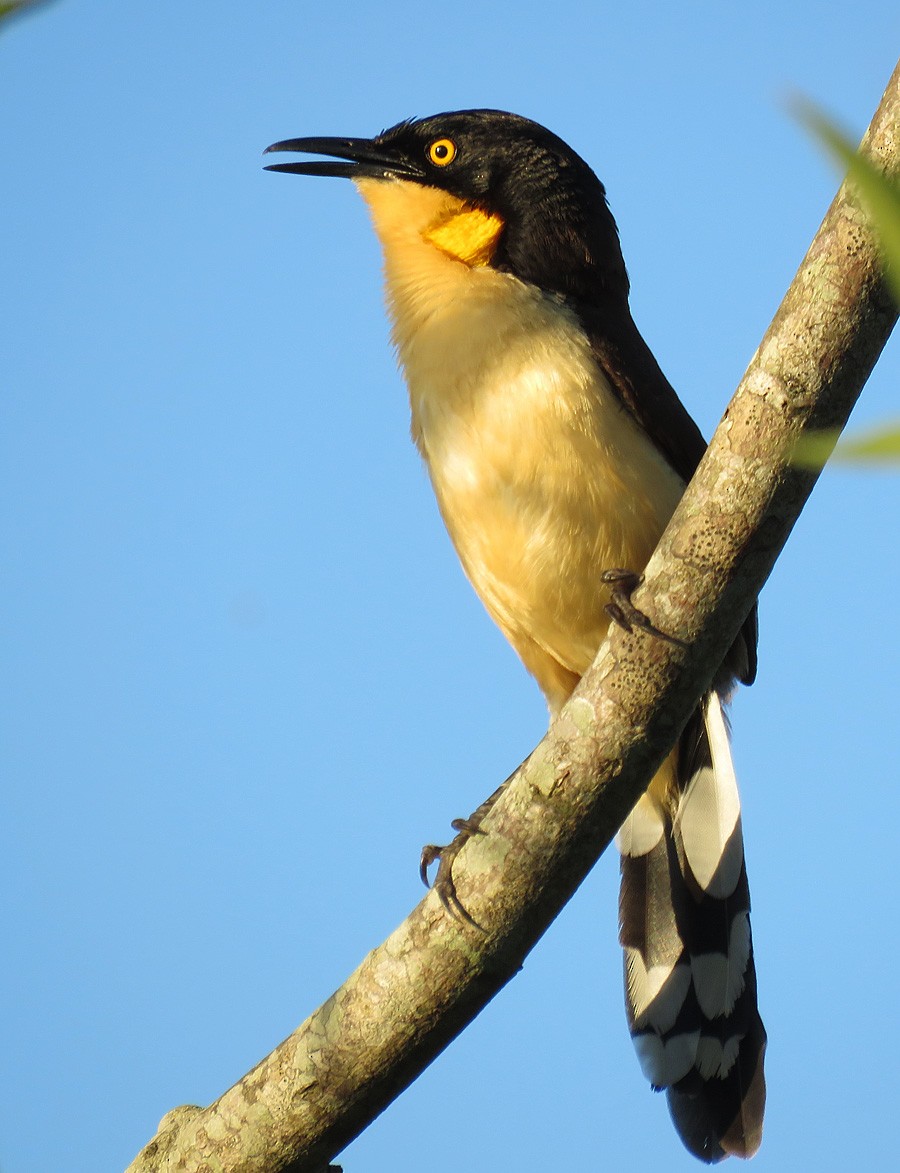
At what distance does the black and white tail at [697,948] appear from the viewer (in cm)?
442

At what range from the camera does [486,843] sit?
11.2 feet

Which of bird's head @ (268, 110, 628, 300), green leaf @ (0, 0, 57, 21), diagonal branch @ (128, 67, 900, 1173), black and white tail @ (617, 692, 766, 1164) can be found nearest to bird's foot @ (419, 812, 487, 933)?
diagonal branch @ (128, 67, 900, 1173)

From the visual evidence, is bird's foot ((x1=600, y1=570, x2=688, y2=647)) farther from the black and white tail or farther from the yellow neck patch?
the yellow neck patch

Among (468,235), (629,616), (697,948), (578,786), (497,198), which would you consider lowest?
(578,786)

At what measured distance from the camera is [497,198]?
4996mm

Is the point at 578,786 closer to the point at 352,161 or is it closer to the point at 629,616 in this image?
the point at 629,616

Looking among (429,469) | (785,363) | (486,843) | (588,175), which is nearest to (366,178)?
(588,175)

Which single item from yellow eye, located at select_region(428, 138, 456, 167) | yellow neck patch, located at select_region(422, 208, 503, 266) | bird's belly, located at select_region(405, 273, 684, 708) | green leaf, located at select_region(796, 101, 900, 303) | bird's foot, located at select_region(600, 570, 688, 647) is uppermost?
yellow eye, located at select_region(428, 138, 456, 167)

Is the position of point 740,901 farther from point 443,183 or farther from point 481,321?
point 443,183

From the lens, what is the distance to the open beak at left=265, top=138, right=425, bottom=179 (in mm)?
5305

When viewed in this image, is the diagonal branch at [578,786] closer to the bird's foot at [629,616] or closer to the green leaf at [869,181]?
the bird's foot at [629,616]

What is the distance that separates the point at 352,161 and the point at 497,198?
33.5 inches

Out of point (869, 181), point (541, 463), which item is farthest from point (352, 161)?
point (869, 181)

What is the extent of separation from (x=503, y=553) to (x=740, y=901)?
63.9 inches
